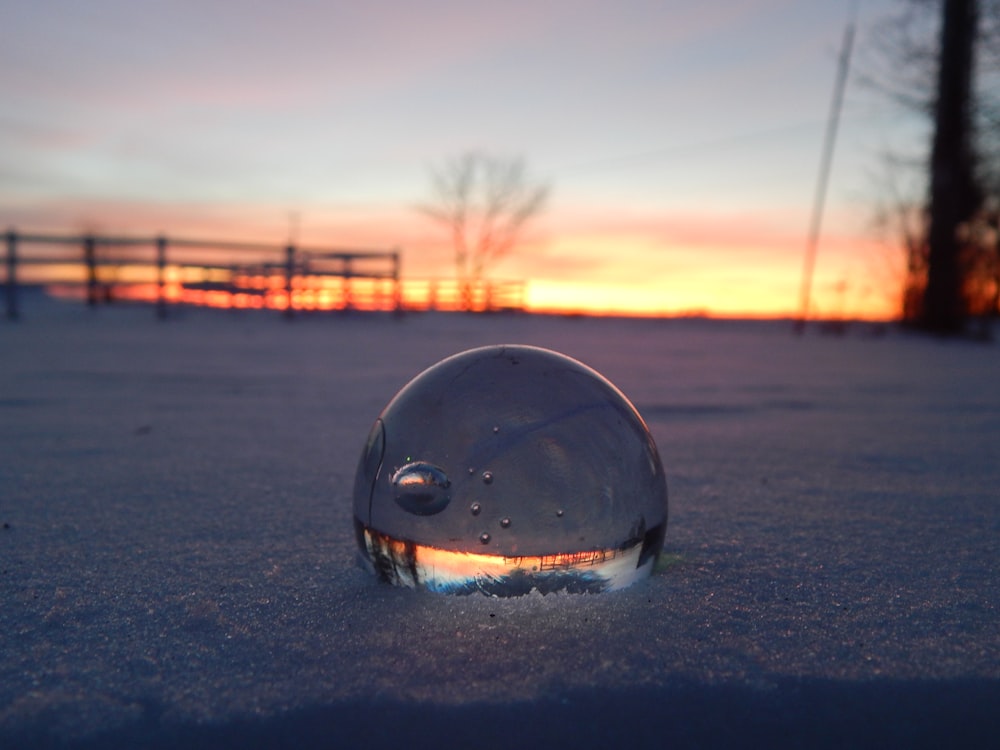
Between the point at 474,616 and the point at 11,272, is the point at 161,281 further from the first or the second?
the point at 474,616

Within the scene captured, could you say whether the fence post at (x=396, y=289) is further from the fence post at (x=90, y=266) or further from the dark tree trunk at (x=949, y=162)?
the dark tree trunk at (x=949, y=162)

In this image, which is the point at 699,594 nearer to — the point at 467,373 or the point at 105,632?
the point at 467,373

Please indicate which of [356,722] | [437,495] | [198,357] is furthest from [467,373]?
[198,357]

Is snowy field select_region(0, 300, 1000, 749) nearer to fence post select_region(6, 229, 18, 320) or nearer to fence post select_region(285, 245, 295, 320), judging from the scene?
fence post select_region(6, 229, 18, 320)

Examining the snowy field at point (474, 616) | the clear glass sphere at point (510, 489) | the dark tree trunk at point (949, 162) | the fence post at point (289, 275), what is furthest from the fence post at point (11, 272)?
the dark tree trunk at point (949, 162)

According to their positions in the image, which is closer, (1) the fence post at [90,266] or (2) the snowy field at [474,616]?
(2) the snowy field at [474,616]

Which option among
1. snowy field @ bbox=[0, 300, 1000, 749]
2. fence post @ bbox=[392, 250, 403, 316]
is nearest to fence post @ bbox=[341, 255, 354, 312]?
fence post @ bbox=[392, 250, 403, 316]
